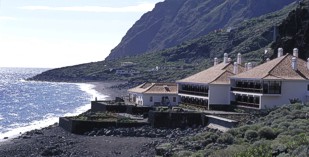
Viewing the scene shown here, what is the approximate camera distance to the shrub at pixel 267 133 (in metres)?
36.3

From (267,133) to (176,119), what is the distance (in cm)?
1679

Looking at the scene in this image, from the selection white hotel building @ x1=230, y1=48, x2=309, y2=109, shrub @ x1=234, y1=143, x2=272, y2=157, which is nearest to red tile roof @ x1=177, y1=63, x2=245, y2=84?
white hotel building @ x1=230, y1=48, x2=309, y2=109

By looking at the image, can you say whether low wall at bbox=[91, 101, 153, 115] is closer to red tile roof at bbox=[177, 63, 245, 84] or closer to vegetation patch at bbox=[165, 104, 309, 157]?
red tile roof at bbox=[177, 63, 245, 84]

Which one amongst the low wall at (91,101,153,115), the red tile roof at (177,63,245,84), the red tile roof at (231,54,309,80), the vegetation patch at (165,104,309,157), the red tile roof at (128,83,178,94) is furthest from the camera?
the red tile roof at (128,83,178,94)

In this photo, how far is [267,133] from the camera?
121 ft

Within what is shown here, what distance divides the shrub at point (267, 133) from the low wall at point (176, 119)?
599 inches

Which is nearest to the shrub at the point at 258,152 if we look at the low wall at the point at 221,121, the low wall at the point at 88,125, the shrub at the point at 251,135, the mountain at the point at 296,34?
the shrub at the point at 251,135

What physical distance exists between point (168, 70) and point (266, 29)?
33780 millimetres

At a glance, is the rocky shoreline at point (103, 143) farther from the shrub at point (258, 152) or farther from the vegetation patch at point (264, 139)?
the shrub at point (258, 152)

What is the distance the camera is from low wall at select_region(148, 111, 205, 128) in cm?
5262

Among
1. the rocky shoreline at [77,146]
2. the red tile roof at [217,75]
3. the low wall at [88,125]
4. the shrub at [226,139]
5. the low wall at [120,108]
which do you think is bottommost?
the rocky shoreline at [77,146]

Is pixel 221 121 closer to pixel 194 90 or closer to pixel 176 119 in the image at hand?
pixel 176 119

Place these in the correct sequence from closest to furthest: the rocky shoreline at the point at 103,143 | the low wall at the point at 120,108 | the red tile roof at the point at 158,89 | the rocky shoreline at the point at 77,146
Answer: the rocky shoreline at the point at 103,143 → the rocky shoreline at the point at 77,146 → the low wall at the point at 120,108 → the red tile roof at the point at 158,89

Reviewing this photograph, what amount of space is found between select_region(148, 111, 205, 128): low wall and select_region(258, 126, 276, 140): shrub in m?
15.2
